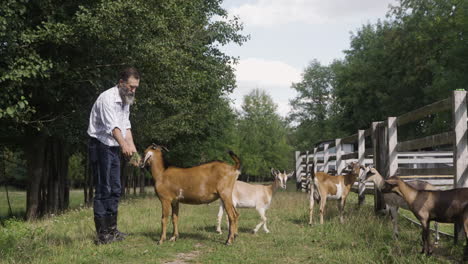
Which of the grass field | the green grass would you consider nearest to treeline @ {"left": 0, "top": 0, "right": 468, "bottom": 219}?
the green grass

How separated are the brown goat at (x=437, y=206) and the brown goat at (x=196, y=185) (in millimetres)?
2744

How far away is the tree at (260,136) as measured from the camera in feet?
225

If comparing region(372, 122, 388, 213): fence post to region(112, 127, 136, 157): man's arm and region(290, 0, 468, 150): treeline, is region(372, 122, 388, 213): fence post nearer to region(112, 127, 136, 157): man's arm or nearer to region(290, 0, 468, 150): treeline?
region(112, 127, 136, 157): man's arm

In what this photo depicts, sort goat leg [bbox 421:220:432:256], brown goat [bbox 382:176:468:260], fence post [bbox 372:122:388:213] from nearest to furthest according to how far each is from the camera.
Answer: brown goat [bbox 382:176:468:260] < goat leg [bbox 421:220:432:256] < fence post [bbox 372:122:388:213]

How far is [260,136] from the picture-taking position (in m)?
70.3

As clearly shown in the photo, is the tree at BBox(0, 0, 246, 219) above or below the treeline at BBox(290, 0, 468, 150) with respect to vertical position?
below

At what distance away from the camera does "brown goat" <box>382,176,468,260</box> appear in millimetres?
5941

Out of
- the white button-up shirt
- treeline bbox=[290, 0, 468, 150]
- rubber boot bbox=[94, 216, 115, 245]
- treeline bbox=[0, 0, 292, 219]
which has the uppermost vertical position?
treeline bbox=[290, 0, 468, 150]

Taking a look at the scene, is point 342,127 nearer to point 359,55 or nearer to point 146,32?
point 359,55

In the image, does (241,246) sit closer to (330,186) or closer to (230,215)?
(230,215)

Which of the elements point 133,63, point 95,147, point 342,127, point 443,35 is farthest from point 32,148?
point 342,127

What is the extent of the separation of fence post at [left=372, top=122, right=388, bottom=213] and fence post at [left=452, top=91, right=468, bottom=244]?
10.1 feet

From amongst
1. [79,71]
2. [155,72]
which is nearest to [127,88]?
[79,71]

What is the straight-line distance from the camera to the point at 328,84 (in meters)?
76.6
